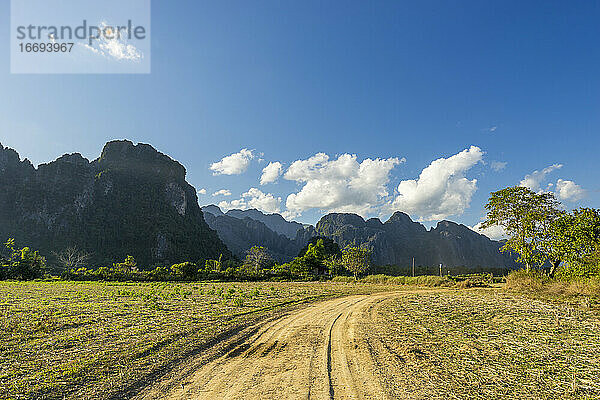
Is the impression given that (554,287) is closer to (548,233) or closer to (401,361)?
(548,233)

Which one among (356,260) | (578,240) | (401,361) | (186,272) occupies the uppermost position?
(578,240)

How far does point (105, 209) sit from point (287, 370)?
152 meters

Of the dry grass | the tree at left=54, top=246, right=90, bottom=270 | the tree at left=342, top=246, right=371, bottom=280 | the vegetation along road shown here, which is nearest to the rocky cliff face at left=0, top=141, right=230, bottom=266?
the tree at left=54, top=246, right=90, bottom=270

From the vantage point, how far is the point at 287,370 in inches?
291

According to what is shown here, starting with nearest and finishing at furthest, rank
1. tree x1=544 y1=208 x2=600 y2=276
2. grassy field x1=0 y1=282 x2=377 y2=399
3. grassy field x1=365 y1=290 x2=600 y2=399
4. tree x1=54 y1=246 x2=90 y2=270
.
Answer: grassy field x1=365 y1=290 x2=600 y2=399
grassy field x1=0 y1=282 x2=377 y2=399
tree x1=544 y1=208 x2=600 y2=276
tree x1=54 y1=246 x2=90 y2=270

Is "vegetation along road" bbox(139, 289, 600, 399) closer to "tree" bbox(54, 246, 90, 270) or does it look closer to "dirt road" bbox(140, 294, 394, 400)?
"dirt road" bbox(140, 294, 394, 400)

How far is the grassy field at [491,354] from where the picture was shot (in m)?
6.32

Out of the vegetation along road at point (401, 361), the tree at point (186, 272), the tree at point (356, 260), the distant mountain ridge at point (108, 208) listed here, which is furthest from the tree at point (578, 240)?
the distant mountain ridge at point (108, 208)

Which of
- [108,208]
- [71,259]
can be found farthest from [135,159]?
[71,259]

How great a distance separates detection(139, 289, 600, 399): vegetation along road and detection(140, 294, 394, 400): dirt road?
23mm

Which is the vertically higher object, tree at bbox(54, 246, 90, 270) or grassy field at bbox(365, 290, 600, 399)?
grassy field at bbox(365, 290, 600, 399)

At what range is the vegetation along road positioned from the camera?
246 inches

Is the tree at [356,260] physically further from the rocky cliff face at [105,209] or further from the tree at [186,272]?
the rocky cliff face at [105,209]

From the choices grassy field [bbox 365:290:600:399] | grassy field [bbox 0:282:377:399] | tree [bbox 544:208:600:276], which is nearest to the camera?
grassy field [bbox 365:290:600:399]
